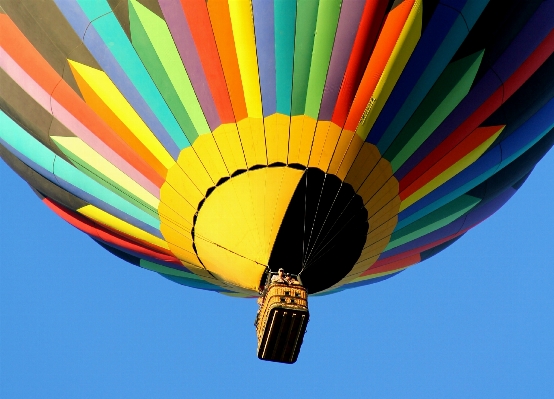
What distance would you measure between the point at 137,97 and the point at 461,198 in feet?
13.4

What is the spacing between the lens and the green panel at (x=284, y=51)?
14.1 metres

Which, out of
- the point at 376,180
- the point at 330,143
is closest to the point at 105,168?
the point at 330,143

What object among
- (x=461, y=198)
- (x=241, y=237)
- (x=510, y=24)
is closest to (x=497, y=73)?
(x=510, y=24)

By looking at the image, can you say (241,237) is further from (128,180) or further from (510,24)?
(510,24)

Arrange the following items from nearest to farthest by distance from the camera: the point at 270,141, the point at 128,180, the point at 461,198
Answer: the point at 270,141 < the point at 128,180 < the point at 461,198

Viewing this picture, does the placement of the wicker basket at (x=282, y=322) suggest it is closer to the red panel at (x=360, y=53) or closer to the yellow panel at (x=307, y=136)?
the yellow panel at (x=307, y=136)

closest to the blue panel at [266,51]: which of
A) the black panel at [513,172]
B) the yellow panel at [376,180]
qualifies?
the yellow panel at [376,180]

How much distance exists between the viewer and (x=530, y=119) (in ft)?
52.4

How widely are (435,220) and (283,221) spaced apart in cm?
254

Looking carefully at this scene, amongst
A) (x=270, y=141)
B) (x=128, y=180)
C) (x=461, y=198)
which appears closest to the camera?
(x=270, y=141)

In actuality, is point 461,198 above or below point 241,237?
above

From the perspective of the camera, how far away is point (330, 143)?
568 inches

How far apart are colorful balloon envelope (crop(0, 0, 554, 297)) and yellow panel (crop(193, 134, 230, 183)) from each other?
2 cm

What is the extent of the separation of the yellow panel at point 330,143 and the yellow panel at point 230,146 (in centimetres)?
83
